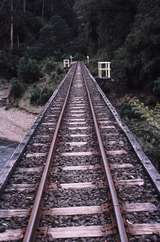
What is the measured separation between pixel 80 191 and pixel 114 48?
35.0 m

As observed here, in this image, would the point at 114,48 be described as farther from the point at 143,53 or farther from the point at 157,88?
the point at 157,88

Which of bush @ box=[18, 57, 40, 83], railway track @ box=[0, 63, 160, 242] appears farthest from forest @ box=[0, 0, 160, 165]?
railway track @ box=[0, 63, 160, 242]

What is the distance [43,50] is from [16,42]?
983 cm

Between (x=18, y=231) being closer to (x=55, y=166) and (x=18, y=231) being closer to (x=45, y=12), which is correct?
(x=55, y=166)

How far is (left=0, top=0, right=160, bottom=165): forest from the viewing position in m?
23.1

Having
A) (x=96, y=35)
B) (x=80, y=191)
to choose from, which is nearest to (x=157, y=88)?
(x=80, y=191)

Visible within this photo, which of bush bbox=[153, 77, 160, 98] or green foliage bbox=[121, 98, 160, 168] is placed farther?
bush bbox=[153, 77, 160, 98]

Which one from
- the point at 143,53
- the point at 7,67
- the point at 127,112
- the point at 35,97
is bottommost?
the point at 35,97

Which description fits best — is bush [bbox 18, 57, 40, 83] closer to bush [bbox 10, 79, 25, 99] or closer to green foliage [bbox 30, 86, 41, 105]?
bush [bbox 10, 79, 25, 99]

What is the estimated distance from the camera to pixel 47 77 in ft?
141

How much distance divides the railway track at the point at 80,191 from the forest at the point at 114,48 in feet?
6.84

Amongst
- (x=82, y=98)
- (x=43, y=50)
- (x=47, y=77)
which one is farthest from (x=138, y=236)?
(x=43, y=50)

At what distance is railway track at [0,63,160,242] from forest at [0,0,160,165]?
2085 millimetres

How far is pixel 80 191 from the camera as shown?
783 cm
